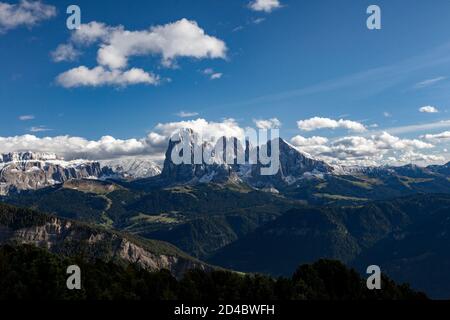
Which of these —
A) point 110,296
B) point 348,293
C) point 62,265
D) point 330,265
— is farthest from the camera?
point 330,265

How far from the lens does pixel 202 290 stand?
14900 cm

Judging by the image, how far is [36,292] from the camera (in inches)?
5157

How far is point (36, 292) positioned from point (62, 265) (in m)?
13.4
